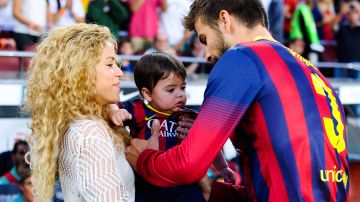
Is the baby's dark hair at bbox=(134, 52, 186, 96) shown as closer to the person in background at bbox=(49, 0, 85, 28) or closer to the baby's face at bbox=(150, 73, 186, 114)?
the baby's face at bbox=(150, 73, 186, 114)

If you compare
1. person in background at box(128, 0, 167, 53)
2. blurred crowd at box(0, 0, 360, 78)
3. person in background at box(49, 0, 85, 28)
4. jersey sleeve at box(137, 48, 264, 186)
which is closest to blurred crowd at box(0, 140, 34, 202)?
blurred crowd at box(0, 0, 360, 78)

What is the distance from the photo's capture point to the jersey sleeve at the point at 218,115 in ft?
8.07

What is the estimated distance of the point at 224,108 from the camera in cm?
247

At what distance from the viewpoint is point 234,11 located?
109 inches

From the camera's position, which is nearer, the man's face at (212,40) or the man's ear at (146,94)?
the man's face at (212,40)

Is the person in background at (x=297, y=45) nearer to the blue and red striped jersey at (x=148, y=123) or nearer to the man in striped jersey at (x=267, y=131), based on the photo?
the blue and red striped jersey at (x=148, y=123)

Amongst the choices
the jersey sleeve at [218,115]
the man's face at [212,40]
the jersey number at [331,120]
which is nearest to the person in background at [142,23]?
the man's face at [212,40]

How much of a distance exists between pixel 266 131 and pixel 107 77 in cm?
67

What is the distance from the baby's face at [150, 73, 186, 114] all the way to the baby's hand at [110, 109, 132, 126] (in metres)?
0.31

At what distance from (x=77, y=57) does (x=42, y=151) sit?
386mm

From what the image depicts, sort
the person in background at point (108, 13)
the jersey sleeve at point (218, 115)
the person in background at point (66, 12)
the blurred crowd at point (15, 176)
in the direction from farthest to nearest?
1. the person in background at point (108, 13)
2. the person in background at point (66, 12)
3. the blurred crowd at point (15, 176)
4. the jersey sleeve at point (218, 115)

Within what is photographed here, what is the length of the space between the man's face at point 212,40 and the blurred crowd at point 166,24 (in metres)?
1.61

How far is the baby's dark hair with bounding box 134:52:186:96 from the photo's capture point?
3.32 metres

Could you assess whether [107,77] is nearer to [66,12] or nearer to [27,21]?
[27,21]
